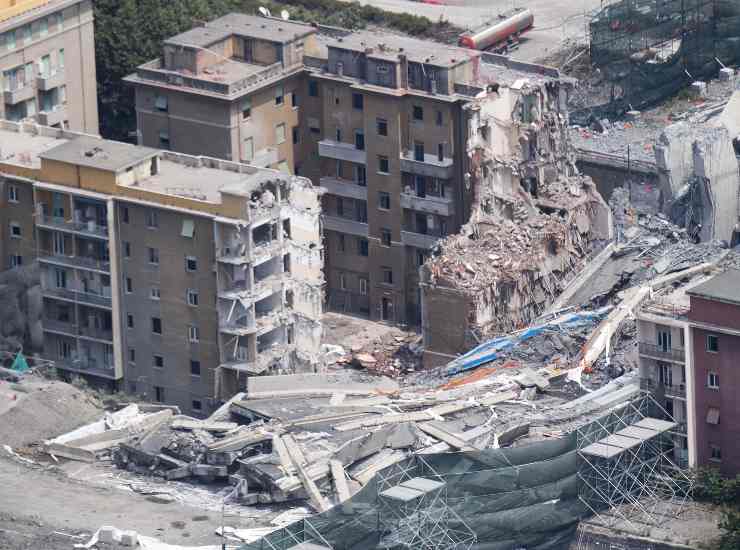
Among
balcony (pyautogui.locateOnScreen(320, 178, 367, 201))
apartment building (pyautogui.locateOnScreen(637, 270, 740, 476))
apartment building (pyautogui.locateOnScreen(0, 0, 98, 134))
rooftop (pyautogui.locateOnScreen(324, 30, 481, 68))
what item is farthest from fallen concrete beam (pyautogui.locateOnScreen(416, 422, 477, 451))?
apartment building (pyautogui.locateOnScreen(0, 0, 98, 134))

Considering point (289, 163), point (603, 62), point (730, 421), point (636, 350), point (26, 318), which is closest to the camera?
point (730, 421)

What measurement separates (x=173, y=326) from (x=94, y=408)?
21.8 feet

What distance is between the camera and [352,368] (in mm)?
143750

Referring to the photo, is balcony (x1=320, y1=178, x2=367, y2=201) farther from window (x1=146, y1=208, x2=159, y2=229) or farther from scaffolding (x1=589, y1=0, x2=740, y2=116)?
scaffolding (x1=589, y1=0, x2=740, y2=116)

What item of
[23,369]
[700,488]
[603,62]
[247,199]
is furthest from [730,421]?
[603,62]

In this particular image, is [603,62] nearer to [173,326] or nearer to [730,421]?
[173,326]

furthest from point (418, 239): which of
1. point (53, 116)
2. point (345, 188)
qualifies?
point (53, 116)

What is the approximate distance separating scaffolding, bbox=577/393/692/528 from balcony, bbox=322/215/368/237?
30.4 metres

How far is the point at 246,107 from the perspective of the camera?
14825cm

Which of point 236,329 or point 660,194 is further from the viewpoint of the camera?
point 660,194

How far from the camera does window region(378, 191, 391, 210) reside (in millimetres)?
148875

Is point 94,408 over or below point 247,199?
below

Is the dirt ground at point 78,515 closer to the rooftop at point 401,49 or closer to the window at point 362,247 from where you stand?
the window at point 362,247

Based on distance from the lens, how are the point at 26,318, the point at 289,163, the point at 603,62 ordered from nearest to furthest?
the point at 26,318, the point at 289,163, the point at 603,62
